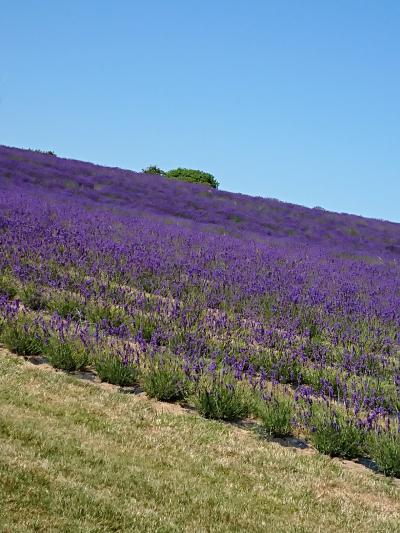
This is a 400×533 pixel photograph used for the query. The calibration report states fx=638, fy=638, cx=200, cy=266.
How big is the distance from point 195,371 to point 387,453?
1.85 m

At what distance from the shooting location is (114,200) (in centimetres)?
1828

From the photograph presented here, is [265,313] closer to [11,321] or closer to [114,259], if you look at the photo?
[114,259]

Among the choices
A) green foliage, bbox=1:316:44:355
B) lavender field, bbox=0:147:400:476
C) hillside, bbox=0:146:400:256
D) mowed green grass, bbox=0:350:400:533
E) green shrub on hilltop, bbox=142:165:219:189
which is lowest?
mowed green grass, bbox=0:350:400:533

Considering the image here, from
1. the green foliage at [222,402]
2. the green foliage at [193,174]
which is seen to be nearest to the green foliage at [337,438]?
the green foliage at [222,402]

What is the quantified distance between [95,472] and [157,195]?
17.6 metres

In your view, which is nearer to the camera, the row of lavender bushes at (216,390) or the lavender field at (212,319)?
the row of lavender bushes at (216,390)

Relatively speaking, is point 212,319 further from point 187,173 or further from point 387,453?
point 187,173

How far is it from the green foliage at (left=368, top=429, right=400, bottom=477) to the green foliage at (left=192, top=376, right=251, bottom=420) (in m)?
1.12

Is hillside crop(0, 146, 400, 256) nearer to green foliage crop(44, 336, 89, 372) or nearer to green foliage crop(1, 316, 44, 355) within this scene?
green foliage crop(1, 316, 44, 355)

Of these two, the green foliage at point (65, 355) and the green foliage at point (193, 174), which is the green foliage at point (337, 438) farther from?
the green foliage at point (193, 174)

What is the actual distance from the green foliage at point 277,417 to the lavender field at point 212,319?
0.01 m

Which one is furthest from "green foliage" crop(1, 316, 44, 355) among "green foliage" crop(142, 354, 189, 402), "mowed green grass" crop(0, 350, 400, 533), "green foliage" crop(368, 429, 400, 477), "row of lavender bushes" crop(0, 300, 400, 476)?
"green foliage" crop(368, 429, 400, 477)

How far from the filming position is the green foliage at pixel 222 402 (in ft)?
17.4

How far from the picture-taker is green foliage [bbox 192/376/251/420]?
5.31 meters
